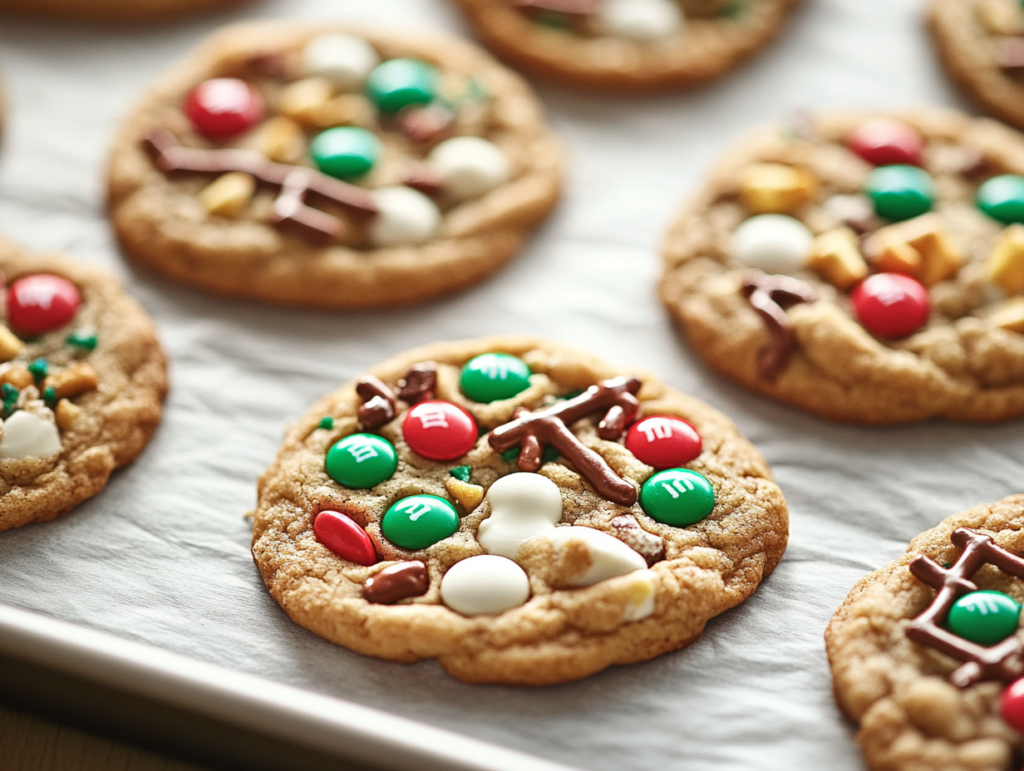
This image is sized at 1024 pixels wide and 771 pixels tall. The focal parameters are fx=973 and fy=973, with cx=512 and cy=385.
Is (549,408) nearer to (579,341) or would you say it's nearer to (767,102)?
(579,341)

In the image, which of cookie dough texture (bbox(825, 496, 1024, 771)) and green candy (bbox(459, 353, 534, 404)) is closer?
cookie dough texture (bbox(825, 496, 1024, 771))

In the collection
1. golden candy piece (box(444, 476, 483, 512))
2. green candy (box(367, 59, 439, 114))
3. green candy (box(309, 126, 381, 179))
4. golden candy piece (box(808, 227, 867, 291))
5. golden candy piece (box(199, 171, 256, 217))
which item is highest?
green candy (box(367, 59, 439, 114))

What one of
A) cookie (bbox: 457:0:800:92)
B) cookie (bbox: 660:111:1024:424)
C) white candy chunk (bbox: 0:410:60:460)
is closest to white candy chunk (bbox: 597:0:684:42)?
cookie (bbox: 457:0:800:92)

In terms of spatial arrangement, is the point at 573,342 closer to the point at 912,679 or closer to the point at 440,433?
the point at 440,433

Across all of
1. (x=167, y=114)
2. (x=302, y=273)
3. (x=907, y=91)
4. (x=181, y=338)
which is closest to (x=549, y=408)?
(x=302, y=273)

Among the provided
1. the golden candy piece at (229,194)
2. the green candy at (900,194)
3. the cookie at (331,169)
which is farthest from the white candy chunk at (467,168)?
the green candy at (900,194)

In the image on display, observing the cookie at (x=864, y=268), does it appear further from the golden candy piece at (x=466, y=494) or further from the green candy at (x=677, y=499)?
the golden candy piece at (x=466, y=494)

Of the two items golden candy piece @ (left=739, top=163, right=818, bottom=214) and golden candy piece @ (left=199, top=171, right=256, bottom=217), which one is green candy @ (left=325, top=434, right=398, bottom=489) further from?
golden candy piece @ (left=739, top=163, right=818, bottom=214)
